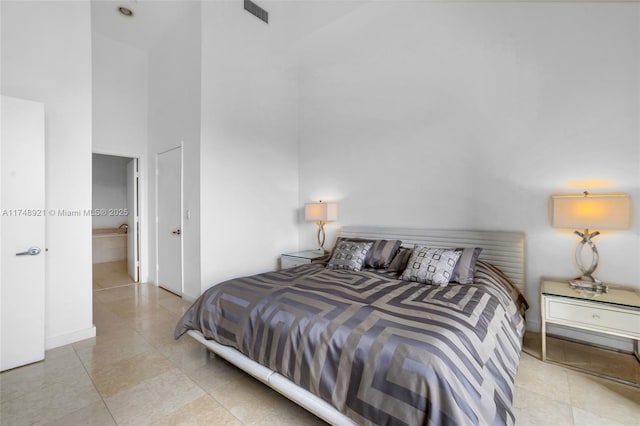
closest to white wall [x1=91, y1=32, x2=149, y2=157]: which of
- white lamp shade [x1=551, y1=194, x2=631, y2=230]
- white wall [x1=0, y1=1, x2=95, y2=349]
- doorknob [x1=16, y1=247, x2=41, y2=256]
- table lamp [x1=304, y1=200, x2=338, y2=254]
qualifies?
white wall [x1=0, y1=1, x2=95, y2=349]

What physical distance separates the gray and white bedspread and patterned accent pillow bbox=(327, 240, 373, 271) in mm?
532

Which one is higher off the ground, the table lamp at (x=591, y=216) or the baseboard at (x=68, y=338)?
the table lamp at (x=591, y=216)

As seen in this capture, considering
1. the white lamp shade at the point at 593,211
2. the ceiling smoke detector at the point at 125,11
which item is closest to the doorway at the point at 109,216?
the ceiling smoke detector at the point at 125,11

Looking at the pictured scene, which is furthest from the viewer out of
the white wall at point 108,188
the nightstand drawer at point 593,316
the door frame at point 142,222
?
the white wall at point 108,188

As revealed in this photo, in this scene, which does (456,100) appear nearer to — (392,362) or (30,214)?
(392,362)

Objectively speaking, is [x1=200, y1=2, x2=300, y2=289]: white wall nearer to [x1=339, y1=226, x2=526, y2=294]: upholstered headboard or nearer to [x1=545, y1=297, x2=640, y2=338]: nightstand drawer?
[x1=339, y1=226, x2=526, y2=294]: upholstered headboard

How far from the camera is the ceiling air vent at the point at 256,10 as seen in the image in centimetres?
371

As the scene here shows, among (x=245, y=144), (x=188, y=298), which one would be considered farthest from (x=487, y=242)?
(x=188, y=298)

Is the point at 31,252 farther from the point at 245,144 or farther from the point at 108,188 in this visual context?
the point at 108,188

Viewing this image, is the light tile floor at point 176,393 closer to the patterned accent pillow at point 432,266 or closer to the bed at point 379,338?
the bed at point 379,338

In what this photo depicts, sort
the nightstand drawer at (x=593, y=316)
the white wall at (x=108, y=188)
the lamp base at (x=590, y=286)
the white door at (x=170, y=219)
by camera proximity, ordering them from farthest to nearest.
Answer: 1. the white wall at (x=108, y=188)
2. the white door at (x=170, y=219)
3. the lamp base at (x=590, y=286)
4. the nightstand drawer at (x=593, y=316)

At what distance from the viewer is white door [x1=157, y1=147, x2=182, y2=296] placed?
3928mm

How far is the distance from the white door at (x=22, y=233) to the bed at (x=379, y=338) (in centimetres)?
119

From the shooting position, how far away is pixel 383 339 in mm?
1421
